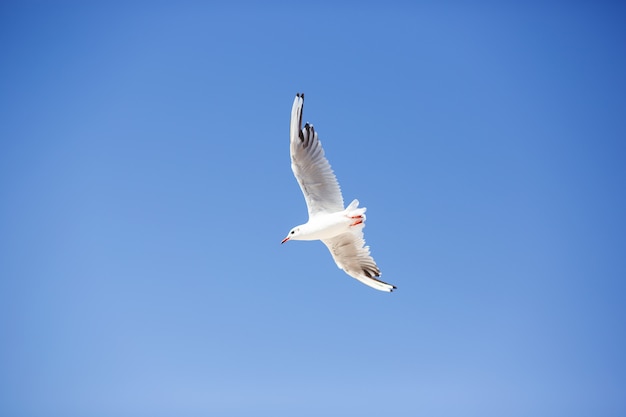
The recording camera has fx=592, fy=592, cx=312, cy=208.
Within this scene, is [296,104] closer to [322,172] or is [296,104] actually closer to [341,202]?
[322,172]

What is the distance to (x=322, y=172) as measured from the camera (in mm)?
12516

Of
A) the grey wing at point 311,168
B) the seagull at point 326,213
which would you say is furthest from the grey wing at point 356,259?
the grey wing at point 311,168

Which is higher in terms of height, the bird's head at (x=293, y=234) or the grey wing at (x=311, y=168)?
the grey wing at (x=311, y=168)

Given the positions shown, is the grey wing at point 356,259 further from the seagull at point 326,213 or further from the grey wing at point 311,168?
the grey wing at point 311,168

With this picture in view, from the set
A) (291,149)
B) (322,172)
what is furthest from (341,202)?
(291,149)

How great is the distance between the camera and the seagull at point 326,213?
40.4 feet

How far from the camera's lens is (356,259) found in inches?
522

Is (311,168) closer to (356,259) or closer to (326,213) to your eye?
(326,213)

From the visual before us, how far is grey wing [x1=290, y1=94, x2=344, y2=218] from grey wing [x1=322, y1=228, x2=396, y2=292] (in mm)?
759

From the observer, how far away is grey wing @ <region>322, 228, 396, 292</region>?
13.1 m

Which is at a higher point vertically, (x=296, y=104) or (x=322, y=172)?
(x=296, y=104)

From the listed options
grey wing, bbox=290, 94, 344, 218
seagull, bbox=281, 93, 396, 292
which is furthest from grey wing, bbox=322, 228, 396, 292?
grey wing, bbox=290, 94, 344, 218

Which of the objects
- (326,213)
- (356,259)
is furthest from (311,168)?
(356,259)

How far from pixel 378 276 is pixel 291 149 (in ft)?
11.3
